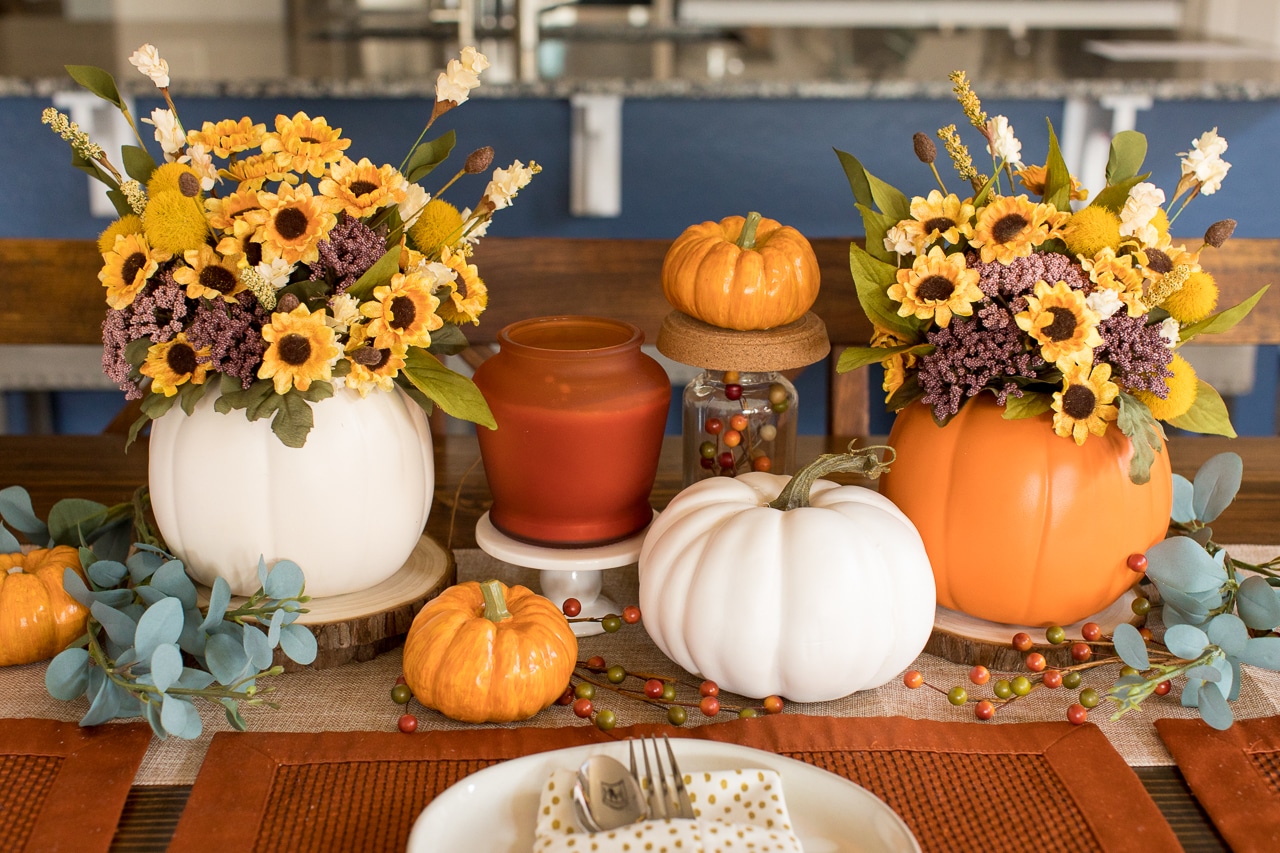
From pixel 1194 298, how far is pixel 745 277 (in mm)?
318

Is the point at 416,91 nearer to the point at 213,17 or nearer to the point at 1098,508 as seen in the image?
the point at 1098,508

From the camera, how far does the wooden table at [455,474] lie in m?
1.11

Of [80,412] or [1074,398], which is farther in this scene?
[80,412]

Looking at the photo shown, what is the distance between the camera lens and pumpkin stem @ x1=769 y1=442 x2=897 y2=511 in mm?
805

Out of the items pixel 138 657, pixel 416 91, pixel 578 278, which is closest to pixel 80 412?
pixel 416 91

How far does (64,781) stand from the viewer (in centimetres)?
71

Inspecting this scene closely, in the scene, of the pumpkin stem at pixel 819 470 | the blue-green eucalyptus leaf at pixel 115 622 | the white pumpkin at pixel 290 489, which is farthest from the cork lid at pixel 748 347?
the blue-green eucalyptus leaf at pixel 115 622

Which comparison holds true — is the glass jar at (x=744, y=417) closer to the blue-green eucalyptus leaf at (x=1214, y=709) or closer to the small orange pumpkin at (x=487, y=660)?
the small orange pumpkin at (x=487, y=660)

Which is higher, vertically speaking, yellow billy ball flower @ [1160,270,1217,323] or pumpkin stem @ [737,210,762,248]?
pumpkin stem @ [737,210,762,248]

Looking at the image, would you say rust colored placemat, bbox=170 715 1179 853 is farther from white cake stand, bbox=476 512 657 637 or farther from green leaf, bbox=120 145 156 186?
green leaf, bbox=120 145 156 186

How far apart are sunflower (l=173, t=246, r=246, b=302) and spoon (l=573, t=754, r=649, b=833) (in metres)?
0.40

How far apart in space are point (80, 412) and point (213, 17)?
85.2 inches

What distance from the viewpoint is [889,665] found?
81 centimetres

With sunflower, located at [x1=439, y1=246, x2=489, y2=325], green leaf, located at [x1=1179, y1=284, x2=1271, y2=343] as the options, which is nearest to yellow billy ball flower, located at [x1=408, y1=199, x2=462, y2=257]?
sunflower, located at [x1=439, y1=246, x2=489, y2=325]
